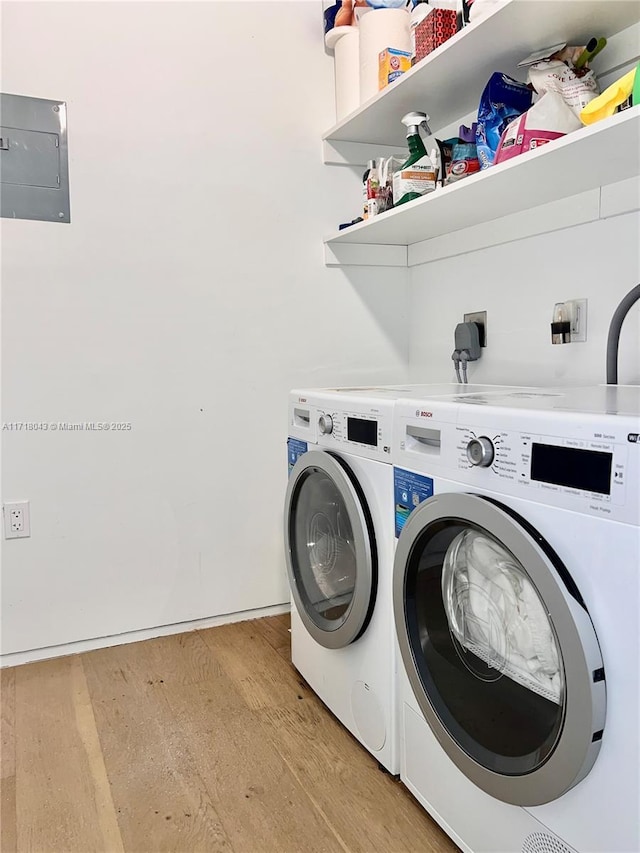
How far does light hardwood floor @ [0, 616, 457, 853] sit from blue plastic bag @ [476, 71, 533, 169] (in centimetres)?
152

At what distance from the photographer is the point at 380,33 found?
2002mm

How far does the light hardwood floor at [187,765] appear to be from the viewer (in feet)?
4.27

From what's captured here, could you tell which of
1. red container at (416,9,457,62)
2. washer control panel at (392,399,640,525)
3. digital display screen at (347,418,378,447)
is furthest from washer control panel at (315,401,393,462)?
red container at (416,9,457,62)

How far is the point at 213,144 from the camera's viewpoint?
7.02ft

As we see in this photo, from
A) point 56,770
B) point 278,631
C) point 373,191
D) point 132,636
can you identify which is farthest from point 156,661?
point 373,191

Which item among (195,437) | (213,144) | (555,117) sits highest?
(213,144)

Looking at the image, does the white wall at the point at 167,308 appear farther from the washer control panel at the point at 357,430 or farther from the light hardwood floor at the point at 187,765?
the washer control panel at the point at 357,430

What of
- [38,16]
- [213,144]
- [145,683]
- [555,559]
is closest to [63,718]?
[145,683]

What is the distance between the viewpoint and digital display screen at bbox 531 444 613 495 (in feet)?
2.84

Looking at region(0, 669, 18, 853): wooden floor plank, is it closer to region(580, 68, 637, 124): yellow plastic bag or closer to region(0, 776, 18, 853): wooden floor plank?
region(0, 776, 18, 853): wooden floor plank

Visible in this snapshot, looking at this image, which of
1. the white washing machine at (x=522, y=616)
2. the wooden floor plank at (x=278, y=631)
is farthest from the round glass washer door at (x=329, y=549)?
the wooden floor plank at (x=278, y=631)

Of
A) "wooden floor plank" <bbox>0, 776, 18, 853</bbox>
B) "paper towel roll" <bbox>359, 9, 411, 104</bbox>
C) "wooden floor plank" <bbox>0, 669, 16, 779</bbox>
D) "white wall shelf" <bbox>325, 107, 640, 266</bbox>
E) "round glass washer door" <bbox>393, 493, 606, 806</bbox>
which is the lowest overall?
"wooden floor plank" <bbox>0, 776, 18, 853</bbox>

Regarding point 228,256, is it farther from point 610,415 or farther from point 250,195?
point 610,415

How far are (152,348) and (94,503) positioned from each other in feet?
1.75
